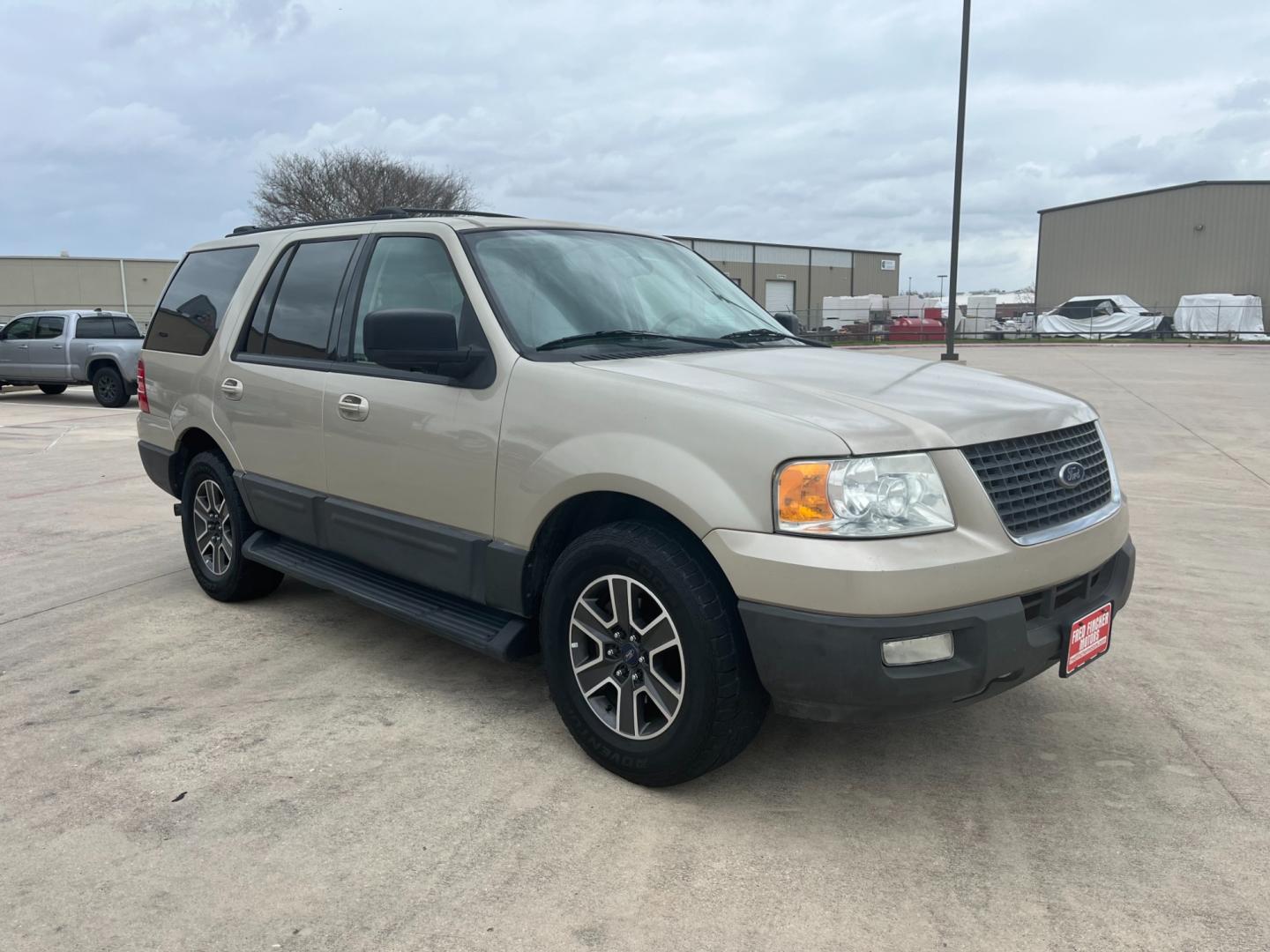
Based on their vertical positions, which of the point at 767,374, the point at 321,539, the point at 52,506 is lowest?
the point at 52,506

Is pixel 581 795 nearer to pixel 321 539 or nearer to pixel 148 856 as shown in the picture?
pixel 148 856

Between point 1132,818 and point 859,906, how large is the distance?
102 centimetres

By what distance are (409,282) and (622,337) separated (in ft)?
3.20

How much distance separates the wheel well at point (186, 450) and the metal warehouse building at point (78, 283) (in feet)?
167

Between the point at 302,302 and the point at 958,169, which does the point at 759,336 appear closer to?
the point at 302,302

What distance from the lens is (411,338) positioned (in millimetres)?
3416

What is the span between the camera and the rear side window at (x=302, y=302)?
4473 mm

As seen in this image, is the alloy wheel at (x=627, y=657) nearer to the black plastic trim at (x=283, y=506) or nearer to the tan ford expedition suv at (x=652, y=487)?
the tan ford expedition suv at (x=652, y=487)

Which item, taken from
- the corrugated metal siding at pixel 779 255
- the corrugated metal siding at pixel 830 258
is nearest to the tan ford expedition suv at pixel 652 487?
the corrugated metal siding at pixel 779 255

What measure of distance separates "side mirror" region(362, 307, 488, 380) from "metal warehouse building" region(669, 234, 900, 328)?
53.0 meters

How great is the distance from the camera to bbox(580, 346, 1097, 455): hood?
9.37 feet

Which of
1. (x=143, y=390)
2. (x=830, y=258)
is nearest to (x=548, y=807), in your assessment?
(x=143, y=390)

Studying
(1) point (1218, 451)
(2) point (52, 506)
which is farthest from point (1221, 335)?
(2) point (52, 506)

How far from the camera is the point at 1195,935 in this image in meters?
2.47
